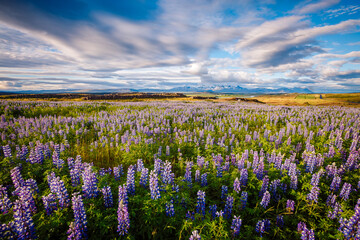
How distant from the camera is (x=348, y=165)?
5.00 meters

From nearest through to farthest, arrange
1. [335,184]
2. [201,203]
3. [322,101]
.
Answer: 1. [201,203]
2. [335,184]
3. [322,101]

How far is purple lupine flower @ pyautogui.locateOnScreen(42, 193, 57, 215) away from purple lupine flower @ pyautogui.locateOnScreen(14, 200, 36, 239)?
323mm

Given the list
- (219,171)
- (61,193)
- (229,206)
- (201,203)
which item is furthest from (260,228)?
(61,193)

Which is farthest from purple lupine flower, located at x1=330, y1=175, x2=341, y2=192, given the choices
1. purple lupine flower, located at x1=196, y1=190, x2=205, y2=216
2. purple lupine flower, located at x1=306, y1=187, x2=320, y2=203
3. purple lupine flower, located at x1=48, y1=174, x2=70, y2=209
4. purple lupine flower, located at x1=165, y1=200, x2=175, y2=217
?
purple lupine flower, located at x1=48, y1=174, x2=70, y2=209

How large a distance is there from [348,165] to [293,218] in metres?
3.24

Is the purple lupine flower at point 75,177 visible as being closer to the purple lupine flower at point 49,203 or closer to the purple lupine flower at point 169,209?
the purple lupine flower at point 49,203

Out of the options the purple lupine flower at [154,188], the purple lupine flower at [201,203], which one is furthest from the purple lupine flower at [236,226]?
the purple lupine flower at [154,188]

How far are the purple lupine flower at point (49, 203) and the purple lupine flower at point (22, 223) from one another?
32cm

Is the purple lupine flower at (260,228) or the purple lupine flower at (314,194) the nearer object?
the purple lupine flower at (260,228)

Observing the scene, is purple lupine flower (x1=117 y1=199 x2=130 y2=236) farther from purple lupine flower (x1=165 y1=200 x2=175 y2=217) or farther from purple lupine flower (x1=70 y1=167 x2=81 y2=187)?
purple lupine flower (x1=70 y1=167 x2=81 y2=187)

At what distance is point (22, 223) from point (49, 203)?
2.01 feet

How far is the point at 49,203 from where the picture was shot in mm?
2707

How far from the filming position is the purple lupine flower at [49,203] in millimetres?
2670

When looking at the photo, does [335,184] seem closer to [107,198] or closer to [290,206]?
[290,206]
